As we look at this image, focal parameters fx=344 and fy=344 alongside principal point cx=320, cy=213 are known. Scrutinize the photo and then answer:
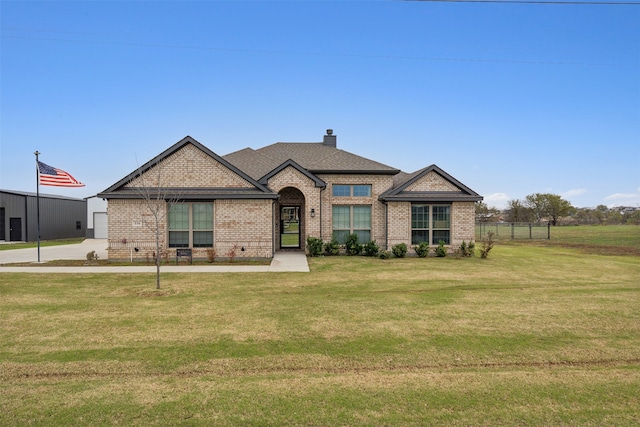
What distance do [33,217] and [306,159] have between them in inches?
1022

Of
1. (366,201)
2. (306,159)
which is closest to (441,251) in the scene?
(366,201)

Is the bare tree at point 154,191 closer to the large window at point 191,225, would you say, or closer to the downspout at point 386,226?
the large window at point 191,225

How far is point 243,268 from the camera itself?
14.0m

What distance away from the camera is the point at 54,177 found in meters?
18.9

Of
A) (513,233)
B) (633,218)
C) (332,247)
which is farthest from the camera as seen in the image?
(633,218)

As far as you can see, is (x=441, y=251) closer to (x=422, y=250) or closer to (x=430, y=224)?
(x=422, y=250)

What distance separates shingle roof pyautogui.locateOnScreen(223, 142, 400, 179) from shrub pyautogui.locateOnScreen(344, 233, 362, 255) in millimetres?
3666

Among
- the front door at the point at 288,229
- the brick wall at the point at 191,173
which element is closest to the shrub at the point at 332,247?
the front door at the point at 288,229

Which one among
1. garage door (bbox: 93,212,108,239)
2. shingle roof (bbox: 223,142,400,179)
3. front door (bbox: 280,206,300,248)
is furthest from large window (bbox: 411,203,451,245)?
garage door (bbox: 93,212,108,239)

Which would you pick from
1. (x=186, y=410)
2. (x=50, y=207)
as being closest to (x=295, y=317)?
(x=186, y=410)

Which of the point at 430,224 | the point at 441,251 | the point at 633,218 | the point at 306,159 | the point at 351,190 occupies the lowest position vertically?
the point at 441,251

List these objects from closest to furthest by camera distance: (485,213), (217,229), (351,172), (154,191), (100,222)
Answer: (154,191), (217,229), (351,172), (100,222), (485,213)

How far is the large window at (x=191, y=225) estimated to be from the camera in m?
16.4

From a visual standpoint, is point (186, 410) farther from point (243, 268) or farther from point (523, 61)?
point (523, 61)
